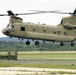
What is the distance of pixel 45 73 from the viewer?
57625 mm

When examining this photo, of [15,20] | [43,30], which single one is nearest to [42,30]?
[43,30]

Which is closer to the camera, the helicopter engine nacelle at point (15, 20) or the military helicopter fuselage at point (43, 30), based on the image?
the military helicopter fuselage at point (43, 30)

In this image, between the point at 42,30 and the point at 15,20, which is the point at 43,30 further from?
the point at 15,20

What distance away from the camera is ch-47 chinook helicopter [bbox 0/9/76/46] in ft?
222

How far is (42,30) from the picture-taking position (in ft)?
226

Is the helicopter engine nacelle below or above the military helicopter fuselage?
above

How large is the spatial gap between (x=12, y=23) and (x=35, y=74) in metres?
14.9

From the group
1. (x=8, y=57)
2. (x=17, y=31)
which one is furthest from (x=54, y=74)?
(x=8, y=57)

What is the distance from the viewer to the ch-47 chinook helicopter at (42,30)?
2662 inches

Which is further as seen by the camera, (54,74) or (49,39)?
(49,39)

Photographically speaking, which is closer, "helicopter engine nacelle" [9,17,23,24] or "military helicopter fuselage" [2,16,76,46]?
"military helicopter fuselage" [2,16,76,46]

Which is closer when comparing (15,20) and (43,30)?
(15,20)

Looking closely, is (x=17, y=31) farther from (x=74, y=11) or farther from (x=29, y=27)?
(x=74, y=11)

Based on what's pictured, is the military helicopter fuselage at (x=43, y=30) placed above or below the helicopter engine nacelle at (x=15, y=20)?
below
